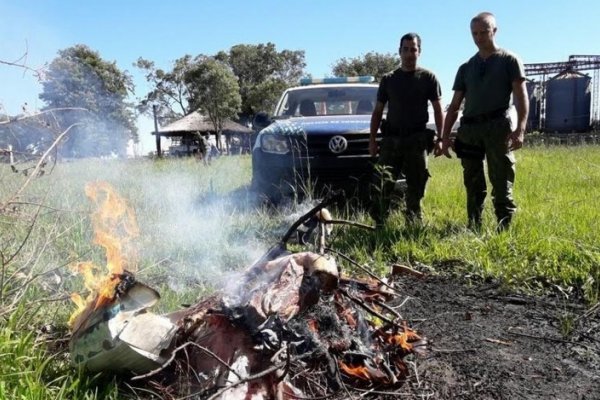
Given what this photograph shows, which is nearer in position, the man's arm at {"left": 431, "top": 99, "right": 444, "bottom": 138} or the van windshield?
the man's arm at {"left": 431, "top": 99, "right": 444, "bottom": 138}

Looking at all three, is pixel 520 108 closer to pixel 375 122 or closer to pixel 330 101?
pixel 375 122

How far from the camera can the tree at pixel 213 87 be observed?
3728 centimetres

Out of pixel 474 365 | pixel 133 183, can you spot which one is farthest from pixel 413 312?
pixel 133 183

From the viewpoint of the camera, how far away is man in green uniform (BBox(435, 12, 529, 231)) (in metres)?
4.45

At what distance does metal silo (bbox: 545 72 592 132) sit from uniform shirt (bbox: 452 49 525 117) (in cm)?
2692

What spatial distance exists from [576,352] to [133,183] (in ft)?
21.7

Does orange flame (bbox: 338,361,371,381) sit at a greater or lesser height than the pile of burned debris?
lesser

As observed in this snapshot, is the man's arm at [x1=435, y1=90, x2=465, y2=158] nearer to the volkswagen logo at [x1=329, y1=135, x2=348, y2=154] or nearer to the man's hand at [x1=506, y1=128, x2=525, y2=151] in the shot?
the man's hand at [x1=506, y1=128, x2=525, y2=151]

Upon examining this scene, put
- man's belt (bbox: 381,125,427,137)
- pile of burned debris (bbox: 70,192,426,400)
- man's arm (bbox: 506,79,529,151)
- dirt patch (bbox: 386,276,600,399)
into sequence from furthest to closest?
man's belt (bbox: 381,125,427,137) < man's arm (bbox: 506,79,529,151) < dirt patch (bbox: 386,276,600,399) < pile of burned debris (bbox: 70,192,426,400)

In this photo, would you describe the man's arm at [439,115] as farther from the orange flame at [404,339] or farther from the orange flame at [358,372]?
the orange flame at [358,372]

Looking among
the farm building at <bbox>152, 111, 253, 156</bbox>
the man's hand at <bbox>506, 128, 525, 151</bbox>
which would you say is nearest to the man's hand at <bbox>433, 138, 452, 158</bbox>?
the man's hand at <bbox>506, 128, 525, 151</bbox>

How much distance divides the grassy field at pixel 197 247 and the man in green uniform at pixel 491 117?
15.0 inches

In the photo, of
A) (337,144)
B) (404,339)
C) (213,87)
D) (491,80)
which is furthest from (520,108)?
(213,87)

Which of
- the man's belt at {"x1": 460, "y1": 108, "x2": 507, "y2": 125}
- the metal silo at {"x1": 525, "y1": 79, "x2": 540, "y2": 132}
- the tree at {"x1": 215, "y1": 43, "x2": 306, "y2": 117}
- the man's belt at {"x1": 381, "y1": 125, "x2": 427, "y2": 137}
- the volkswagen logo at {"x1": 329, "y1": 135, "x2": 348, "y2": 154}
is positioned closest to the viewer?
the man's belt at {"x1": 460, "y1": 108, "x2": 507, "y2": 125}
